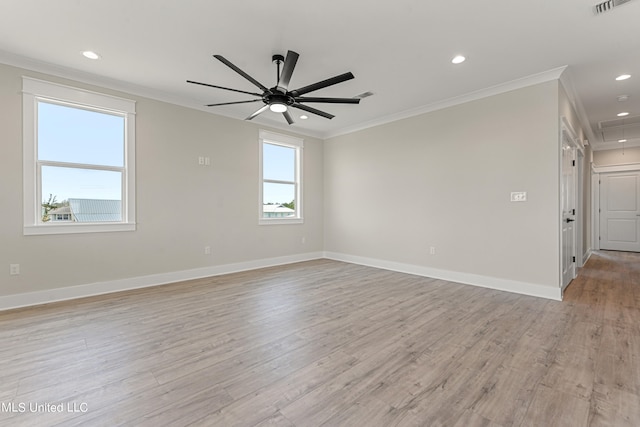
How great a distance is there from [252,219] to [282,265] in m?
1.12

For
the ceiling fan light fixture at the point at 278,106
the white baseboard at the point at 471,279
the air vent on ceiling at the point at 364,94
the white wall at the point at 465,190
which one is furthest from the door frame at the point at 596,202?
the ceiling fan light fixture at the point at 278,106

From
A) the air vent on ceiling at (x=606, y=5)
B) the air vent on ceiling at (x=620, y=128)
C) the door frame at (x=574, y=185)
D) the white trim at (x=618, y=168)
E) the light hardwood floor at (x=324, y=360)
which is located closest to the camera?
the light hardwood floor at (x=324, y=360)

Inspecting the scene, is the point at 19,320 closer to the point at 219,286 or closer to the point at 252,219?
the point at 219,286

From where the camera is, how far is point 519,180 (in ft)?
12.6

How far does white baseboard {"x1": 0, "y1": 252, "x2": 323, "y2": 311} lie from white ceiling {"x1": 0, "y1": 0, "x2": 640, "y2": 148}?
8.82 feet

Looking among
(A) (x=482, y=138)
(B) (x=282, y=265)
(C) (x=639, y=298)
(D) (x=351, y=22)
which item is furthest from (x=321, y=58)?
(C) (x=639, y=298)

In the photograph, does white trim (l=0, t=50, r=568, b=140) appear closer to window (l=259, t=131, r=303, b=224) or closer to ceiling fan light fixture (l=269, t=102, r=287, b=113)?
window (l=259, t=131, r=303, b=224)

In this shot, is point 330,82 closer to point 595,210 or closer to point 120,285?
point 120,285

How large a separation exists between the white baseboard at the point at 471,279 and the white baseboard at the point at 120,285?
1.99 metres

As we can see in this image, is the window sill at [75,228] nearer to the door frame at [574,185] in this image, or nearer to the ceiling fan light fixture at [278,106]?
the ceiling fan light fixture at [278,106]

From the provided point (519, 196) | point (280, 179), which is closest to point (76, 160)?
point (280, 179)

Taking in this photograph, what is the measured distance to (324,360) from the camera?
2.11 m

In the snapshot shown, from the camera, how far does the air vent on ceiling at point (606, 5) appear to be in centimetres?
234

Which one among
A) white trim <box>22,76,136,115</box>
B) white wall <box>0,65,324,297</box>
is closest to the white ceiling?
white trim <box>22,76,136,115</box>
